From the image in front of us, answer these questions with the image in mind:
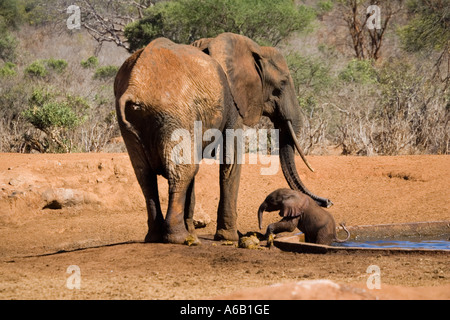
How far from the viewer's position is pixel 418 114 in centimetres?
1331

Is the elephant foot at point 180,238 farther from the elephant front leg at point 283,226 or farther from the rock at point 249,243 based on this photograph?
the elephant front leg at point 283,226

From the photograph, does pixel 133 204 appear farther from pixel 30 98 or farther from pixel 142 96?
pixel 30 98

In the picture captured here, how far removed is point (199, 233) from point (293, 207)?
1732 millimetres

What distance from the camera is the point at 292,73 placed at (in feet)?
61.4

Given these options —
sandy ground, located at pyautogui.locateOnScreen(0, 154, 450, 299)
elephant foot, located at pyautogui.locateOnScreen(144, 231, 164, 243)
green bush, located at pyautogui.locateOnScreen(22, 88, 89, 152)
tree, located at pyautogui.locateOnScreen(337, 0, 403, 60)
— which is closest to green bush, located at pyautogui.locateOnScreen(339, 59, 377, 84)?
tree, located at pyautogui.locateOnScreen(337, 0, 403, 60)

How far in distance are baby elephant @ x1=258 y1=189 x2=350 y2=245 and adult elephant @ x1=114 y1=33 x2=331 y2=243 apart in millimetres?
528

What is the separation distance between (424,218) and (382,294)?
5.64 m

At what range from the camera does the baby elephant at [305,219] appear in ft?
23.2

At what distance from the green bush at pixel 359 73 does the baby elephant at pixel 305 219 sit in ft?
41.2

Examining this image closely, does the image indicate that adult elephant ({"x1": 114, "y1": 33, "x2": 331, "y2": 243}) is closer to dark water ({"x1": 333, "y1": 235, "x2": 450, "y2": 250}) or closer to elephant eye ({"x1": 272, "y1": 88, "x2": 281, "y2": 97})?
elephant eye ({"x1": 272, "y1": 88, "x2": 281, "y2": 97})

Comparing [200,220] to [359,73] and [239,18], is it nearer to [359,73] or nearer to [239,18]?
[239,18]
